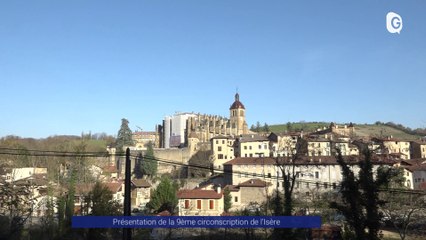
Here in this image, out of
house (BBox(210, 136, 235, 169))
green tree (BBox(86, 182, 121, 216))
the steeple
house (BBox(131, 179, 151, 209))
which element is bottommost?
house (BBox(131, 179, 151, 209))

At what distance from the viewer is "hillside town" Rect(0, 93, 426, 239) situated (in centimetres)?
3691

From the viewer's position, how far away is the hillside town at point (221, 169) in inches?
1453

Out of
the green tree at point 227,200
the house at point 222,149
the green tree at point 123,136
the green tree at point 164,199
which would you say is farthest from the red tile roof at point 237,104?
the green tree at point 164,199

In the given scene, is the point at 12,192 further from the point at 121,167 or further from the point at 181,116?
the point at 181,116

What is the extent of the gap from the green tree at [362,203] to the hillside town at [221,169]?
7.24ft

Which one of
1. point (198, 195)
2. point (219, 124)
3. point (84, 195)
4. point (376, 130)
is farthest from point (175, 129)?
point (376, 130)

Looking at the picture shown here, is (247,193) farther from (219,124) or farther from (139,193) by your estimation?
(219,124)

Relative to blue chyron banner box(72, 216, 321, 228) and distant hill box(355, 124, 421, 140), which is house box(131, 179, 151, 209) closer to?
blue chyron banner box(72, 216, 321, 228)

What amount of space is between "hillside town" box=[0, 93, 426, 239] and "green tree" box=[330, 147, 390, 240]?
2206mm

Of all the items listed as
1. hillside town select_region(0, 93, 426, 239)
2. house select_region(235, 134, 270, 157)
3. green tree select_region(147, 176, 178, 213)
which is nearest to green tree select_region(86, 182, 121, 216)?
hillside town select_region(0, 93, 426, 239)

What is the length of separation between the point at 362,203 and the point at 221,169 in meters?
70.6

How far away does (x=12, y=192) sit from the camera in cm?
1214

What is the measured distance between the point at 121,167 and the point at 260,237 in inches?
2718

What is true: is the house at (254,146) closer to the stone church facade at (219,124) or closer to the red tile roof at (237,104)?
the stone church facade at (219,124)
